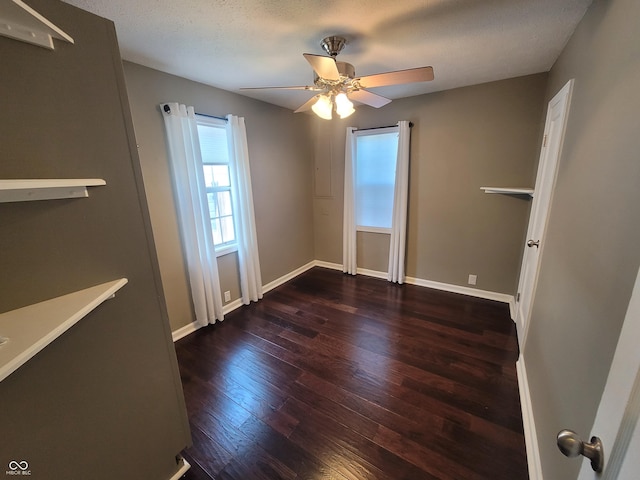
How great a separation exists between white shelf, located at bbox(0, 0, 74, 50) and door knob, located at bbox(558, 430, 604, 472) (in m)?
1.64

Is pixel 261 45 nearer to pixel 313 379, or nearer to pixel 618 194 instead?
pixel 618 194

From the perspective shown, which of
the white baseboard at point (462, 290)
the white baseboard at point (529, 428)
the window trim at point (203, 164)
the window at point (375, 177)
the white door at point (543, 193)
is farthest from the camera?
the window at point (375, 177)

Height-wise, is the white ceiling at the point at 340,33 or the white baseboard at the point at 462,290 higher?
the white ceiling at the point at 340,33

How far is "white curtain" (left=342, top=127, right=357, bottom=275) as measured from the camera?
373 cm

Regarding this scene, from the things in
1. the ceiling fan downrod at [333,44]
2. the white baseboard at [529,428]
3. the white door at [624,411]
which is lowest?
the white baseboard at [529,428]

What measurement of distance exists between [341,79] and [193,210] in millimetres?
1767

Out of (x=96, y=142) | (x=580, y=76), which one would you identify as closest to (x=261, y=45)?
(x=96, y=142)

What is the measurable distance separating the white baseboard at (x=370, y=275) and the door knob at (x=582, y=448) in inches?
108

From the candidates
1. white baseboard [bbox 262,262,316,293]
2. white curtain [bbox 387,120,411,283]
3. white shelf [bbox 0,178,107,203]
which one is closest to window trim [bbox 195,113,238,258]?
white baseboard [bbox 262,262,316,293]

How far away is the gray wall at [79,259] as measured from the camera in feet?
2.62

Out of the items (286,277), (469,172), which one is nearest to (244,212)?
(286,277)

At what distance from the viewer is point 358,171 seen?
12.6 ft

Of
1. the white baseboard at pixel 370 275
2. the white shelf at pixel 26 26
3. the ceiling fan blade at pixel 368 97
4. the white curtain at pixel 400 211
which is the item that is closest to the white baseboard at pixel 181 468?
the white baseboard at pixel 370 275

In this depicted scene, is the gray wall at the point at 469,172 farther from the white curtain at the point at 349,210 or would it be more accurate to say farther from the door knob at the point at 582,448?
the door knob at the point at 582,448
